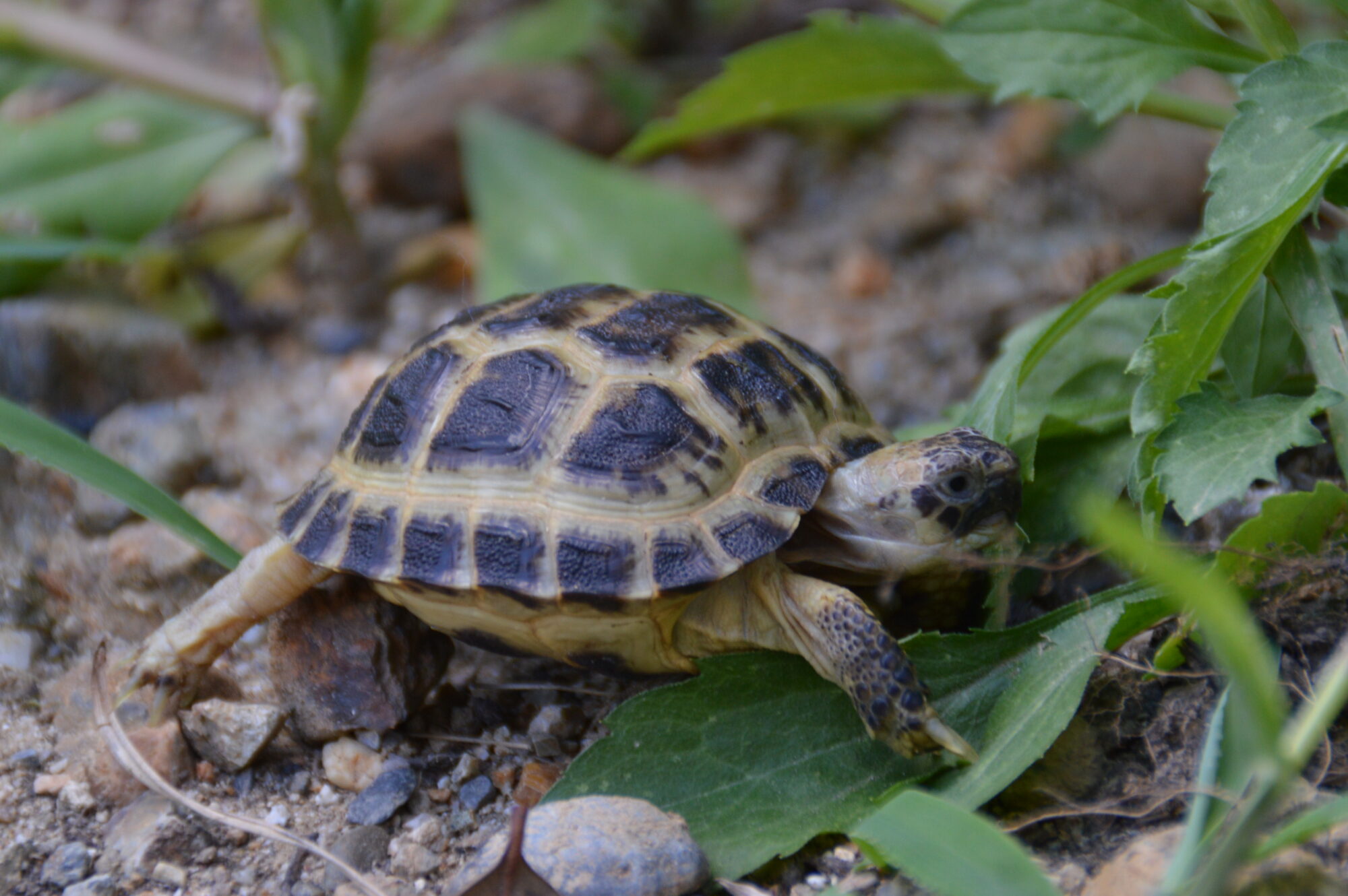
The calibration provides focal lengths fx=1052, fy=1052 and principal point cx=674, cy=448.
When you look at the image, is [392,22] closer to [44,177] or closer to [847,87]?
[44,177]

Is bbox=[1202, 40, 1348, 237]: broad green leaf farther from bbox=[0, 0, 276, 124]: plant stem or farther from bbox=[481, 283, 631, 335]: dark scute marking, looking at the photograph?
bbox=[0, 0, 276, 124]: plant stem

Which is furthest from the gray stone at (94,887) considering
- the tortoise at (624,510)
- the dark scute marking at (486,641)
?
the dark scute marking at (486,641)

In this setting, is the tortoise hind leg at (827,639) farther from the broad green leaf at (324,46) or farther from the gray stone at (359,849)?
the broad green leaf at (324,46)

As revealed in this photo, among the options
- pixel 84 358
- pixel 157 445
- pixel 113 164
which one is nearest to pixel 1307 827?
pixel 157 445

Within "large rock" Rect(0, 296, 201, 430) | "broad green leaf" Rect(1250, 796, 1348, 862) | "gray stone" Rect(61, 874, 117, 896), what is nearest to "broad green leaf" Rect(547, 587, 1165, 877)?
"broad green leaf" Rect(1250, 796, 1348, 862)

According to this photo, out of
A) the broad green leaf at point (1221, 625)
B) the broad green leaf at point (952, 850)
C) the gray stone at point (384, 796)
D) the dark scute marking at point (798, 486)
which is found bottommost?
the gray stone at point (384, 796)
